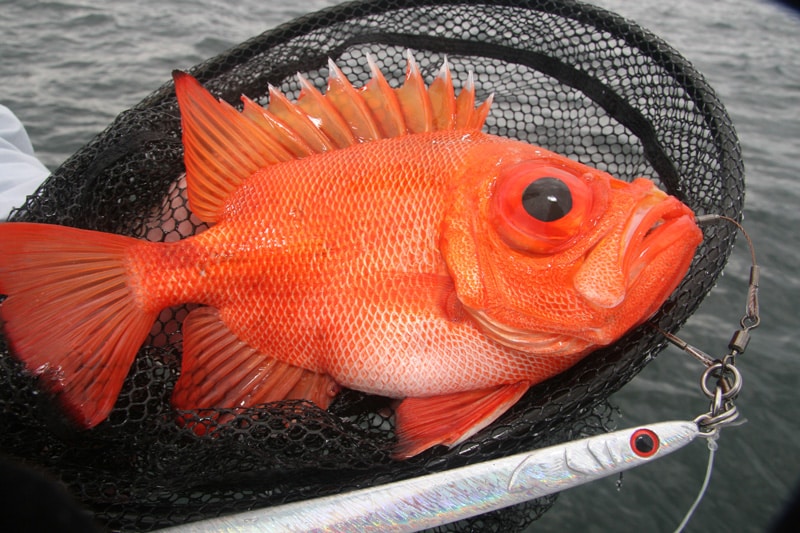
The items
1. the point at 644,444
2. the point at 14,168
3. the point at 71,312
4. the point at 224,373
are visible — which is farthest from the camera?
the point at 14,168

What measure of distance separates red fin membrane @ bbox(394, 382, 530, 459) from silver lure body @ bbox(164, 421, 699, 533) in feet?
0.67

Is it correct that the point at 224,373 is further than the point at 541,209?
Yes

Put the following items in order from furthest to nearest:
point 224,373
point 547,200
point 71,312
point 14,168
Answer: point 14,168, point 224,373, point 71,312, point 547,200

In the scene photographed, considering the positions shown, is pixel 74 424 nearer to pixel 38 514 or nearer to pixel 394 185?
pixel 38 514

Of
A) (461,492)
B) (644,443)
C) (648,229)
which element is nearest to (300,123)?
(648,229)

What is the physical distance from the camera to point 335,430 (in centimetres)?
169

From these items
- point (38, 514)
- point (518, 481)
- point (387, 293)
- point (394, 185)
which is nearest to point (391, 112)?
point (394, 185)

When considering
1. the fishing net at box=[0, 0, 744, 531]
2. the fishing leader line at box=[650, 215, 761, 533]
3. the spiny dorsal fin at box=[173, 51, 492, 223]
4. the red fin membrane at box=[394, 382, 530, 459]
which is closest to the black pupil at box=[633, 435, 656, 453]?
the fishing leader line at box=[650, 215, 761, 533]

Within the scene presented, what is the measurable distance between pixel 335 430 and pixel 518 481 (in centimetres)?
56

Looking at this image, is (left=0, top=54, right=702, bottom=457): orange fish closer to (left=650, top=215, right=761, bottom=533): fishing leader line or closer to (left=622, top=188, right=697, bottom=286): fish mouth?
(left=622, top=188, right=697, bottom=286): fish mouth

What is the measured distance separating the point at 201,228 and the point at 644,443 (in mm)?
1728

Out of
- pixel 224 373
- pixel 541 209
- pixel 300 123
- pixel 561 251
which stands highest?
pixel 300 123

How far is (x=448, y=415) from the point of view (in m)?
1.74

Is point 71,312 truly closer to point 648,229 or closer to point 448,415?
point 448,415
